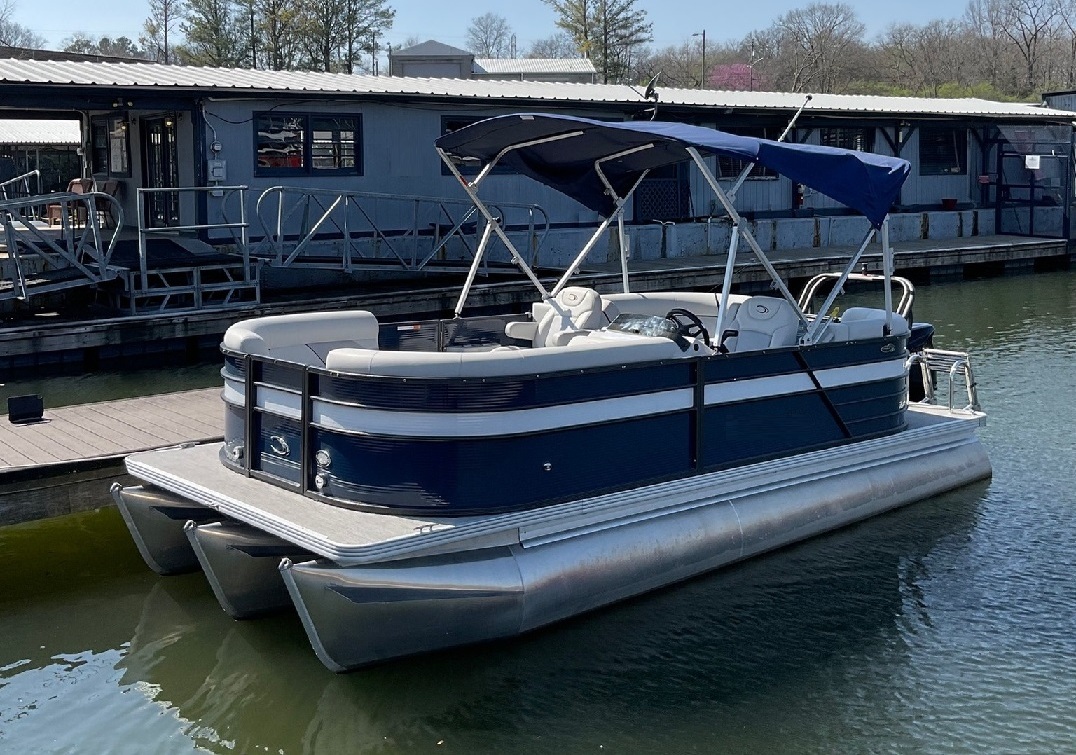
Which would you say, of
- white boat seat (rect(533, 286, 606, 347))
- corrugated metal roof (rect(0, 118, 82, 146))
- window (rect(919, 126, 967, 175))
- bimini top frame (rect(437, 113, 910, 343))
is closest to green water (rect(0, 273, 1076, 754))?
bimini top frame (rect(437, 113, 910, 343))

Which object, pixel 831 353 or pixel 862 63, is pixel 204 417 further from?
pixel 862 63

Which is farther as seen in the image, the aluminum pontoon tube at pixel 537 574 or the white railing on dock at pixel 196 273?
the white railing on dock at pixel 196 273

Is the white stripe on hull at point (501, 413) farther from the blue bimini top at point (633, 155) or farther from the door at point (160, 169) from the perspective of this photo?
the door at point (160, 169)

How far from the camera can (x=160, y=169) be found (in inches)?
789

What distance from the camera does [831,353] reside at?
9.50 metres

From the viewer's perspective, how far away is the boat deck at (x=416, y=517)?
7.04 meters

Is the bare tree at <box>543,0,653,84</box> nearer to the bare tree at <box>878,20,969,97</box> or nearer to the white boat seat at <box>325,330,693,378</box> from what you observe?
the bare tree at <box>878,20,969,97</box>

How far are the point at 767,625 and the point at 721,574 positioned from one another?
0.78m

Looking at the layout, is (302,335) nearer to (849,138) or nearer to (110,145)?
(110,145)

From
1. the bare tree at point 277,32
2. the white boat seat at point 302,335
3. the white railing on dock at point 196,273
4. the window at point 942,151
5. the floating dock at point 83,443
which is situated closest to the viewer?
the white boat seat at point 302,335

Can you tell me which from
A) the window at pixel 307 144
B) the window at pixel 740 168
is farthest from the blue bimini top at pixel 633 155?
the window at pixel 740 168

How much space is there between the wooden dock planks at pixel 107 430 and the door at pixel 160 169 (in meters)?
9.04

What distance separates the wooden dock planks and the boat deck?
2.32 ft

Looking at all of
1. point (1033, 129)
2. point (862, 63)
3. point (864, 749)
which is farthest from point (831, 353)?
point (862, 63)
